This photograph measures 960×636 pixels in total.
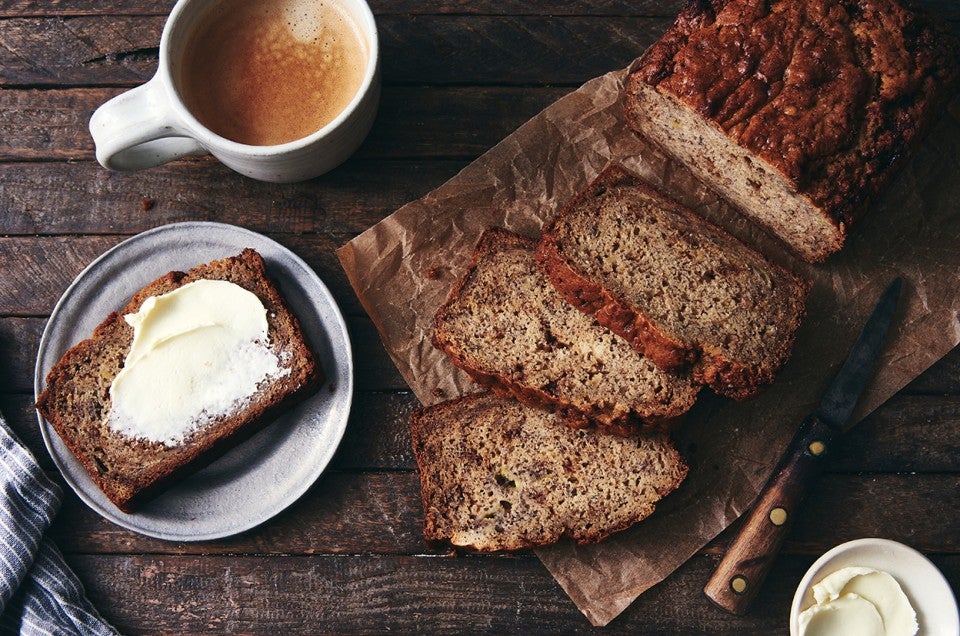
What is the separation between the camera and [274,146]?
2.47 m

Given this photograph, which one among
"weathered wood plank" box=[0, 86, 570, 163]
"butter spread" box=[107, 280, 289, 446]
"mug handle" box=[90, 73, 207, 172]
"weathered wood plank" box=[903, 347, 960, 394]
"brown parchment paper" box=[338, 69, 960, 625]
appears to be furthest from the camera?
"weathered wood plank" box=[0, 86, 570, 163]

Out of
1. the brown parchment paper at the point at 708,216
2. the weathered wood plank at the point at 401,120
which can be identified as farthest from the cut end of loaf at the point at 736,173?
the weathered wood plank at the point at 401,120

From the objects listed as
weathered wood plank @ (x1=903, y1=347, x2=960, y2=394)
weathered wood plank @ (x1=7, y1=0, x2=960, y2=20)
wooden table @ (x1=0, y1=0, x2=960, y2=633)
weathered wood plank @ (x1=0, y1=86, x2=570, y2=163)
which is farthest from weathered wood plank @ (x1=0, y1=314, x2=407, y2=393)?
weathered wood plank @ (x1=903, y1=347, x2=960, y2=394)

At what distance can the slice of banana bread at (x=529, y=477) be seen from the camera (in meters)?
2.70

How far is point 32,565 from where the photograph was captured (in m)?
2.76

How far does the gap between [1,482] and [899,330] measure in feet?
9.96

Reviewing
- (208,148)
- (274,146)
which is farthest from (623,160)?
(208,148)

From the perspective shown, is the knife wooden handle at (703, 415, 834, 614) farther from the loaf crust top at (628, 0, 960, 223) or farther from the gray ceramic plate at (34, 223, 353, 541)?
the gray ceramic plate at (34, 223, 353, 541)

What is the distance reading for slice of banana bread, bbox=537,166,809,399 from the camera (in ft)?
8.54

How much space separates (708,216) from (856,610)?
1364mm

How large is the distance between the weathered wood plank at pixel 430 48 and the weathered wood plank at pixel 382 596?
67.4 inches

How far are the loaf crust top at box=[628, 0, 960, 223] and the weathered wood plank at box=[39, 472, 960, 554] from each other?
974 millimetres

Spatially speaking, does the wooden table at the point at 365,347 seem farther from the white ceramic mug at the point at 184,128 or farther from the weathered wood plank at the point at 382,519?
the white ceramic mug at the point at 184,128

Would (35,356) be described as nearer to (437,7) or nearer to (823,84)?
(437,7)
